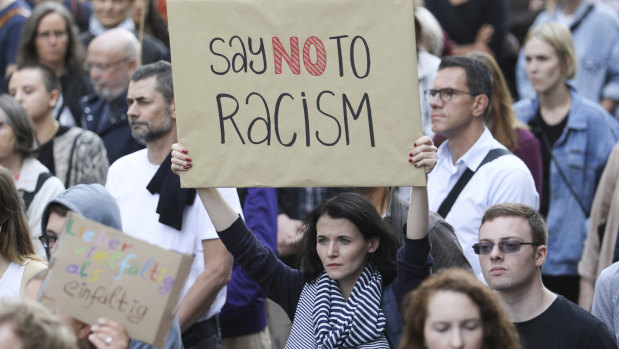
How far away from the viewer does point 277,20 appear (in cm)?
461

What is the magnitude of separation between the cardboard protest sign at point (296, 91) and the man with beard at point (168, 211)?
869 mm

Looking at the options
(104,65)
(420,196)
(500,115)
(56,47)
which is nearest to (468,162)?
(500,115)

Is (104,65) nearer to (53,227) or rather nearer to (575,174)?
(53,227)

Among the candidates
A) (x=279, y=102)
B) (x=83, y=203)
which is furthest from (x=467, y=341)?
(x=83, y=203)

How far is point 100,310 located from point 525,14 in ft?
27.2

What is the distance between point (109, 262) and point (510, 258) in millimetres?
1800

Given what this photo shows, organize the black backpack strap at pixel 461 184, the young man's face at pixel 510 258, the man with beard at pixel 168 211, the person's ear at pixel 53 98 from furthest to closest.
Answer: the person's ear at pixel 53 98, the black backpack strap at pixel 461 184, the man with beard at pixel 168 211, the young man's face at pixel 510 258

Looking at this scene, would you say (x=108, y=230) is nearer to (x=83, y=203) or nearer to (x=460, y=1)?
(x=83, y=203)

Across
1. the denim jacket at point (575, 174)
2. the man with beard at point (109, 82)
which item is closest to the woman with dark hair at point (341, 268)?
the denim jacket at point (575, 174)

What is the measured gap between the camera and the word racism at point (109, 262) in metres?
3.91

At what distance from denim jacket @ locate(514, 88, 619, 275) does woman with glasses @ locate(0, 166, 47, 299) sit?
3.66m

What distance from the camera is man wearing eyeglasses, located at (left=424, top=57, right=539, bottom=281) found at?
5.65m

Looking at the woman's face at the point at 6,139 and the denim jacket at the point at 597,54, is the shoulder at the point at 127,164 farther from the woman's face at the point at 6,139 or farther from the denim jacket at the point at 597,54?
the denim jacket at the point at 597,54

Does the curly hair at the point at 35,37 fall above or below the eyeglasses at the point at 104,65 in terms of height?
above
